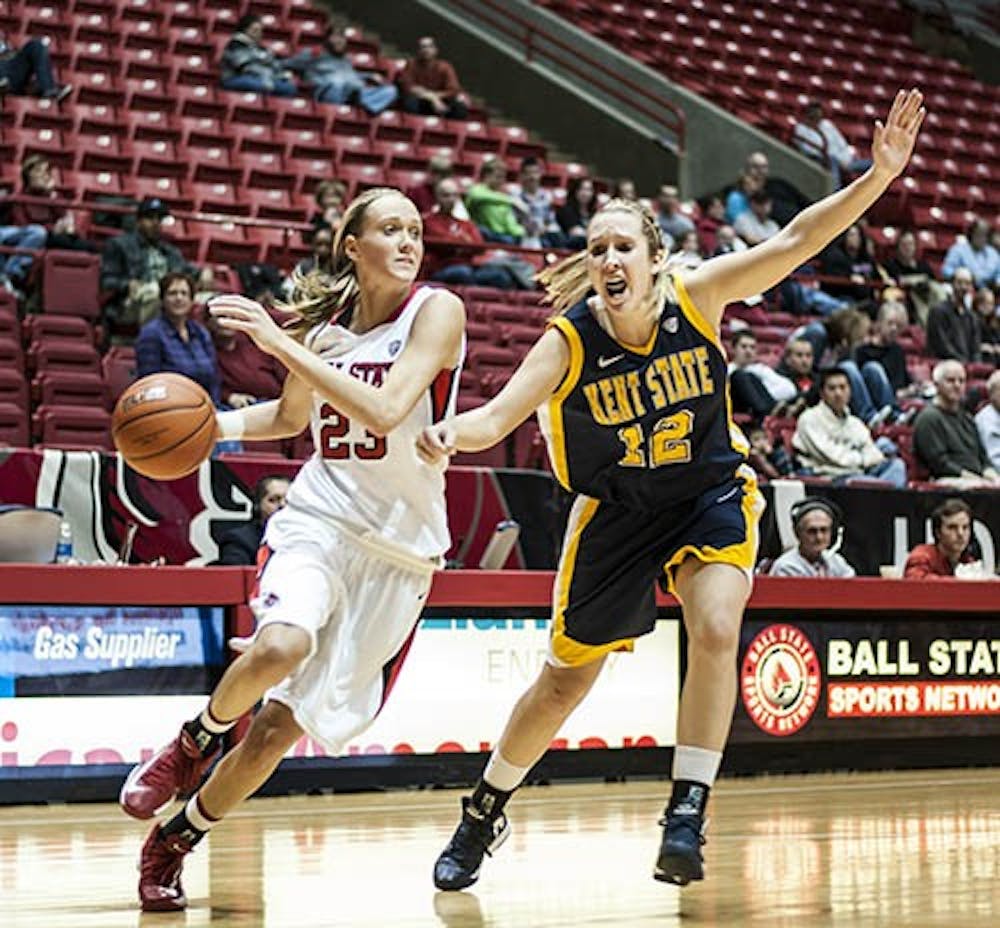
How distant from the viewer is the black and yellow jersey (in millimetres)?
5258

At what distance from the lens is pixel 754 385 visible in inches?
494

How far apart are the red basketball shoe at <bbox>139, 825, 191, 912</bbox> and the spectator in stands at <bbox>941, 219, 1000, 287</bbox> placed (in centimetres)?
1355

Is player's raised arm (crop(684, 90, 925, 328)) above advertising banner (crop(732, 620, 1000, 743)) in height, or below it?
above

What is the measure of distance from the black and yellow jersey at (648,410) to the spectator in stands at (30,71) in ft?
36.4

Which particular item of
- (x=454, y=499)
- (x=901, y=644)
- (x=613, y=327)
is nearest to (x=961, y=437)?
(x=901, y=644)

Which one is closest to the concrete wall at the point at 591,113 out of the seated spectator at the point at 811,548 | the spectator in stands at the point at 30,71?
the spectator in stands at the point at 30,71

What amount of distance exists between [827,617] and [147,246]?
16.1ft

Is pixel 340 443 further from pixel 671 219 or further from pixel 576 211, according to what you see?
pixel 671 219

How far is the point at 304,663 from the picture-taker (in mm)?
5055

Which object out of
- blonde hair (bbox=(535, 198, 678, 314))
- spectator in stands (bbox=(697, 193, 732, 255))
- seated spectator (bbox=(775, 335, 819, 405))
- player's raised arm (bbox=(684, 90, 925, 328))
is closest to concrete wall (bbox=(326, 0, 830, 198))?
spectator in stands (bbox=(697, 193, 732, 255))

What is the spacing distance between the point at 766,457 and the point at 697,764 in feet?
22.6

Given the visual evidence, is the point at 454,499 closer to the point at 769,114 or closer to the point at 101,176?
the point at 101,176

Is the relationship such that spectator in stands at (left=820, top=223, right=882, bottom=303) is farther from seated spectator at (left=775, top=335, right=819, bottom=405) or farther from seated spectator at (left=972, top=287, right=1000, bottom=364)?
seated spectator at (left=775, top=335, right=819, bottom=405)

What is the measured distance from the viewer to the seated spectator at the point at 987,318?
16.5 m
